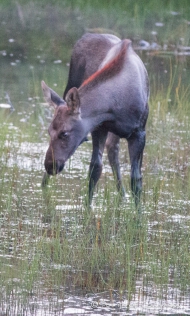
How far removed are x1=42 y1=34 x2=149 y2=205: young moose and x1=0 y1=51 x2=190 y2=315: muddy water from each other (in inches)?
11.9

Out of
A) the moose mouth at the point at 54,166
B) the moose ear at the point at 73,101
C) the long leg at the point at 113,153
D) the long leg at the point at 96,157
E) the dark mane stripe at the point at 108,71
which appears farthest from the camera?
the long leg at the point at 113,153

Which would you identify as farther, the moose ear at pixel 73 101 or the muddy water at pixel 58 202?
the moose ear at pixel 73 101

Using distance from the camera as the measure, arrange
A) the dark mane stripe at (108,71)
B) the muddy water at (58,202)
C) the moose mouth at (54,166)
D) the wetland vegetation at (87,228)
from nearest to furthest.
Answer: the muddy water at (58,202), the wetland vegetation at (87,228), the moose mouth at (54,166), the dark mane stripe at (108,71)

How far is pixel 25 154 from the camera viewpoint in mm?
9734

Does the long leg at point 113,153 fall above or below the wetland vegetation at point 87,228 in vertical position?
above

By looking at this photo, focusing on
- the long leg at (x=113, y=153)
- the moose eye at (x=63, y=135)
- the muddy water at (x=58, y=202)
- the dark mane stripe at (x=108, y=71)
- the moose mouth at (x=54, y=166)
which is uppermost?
the dark mane stripe at (x=108, y=71)

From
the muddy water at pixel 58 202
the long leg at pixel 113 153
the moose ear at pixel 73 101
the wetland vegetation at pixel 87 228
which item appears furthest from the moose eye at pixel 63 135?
the long leg at pixel 113 153

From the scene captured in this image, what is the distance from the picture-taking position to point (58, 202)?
25.7ft

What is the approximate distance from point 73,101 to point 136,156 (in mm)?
1011

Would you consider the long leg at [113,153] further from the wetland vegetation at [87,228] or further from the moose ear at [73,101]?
the moose ear at [73,101]

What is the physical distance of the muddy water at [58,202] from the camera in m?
5.35

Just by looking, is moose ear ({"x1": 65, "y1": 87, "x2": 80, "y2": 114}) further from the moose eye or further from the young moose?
the moose eye

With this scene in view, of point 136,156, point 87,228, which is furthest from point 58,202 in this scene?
point 87,228

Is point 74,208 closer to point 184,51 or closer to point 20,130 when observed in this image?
point 20,130
